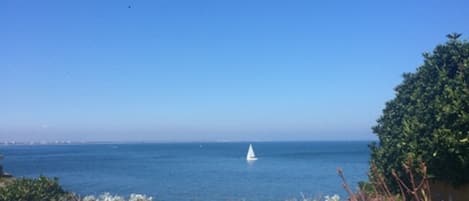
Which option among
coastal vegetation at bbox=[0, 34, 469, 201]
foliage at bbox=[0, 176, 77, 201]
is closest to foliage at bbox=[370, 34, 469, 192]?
coastal vegetation at bbox=[0, 34, 469, 201]

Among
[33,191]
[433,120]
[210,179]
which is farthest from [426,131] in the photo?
[210,179]

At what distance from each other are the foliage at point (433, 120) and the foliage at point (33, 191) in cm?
818

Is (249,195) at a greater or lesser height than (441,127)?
lesser

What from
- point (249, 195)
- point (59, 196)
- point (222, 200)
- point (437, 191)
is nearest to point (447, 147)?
point (437, 191)

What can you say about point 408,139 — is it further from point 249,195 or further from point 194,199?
point 249,195

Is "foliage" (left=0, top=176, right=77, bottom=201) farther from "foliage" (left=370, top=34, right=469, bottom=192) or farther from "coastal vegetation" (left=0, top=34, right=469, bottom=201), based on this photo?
"foliage" (left=370, top=34, right=469, bottom=192)

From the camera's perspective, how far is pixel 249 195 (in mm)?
34719

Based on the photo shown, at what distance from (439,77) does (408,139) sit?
5.28 ft

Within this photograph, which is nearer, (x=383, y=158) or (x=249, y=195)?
(x=383, y=158)

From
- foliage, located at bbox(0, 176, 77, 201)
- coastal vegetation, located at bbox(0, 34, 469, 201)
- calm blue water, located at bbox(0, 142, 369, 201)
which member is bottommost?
calm blue water, located at bbox(0, 142, 369, 201)

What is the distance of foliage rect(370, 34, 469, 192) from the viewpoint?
1122cm

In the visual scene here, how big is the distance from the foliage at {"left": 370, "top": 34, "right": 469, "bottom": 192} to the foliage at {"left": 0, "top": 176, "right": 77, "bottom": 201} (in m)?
8.18

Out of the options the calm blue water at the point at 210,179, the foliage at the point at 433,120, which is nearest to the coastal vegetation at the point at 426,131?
the foliage at the point at 433,120

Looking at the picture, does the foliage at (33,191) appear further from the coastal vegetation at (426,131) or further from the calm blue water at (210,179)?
the calm blue water at (210,179)
